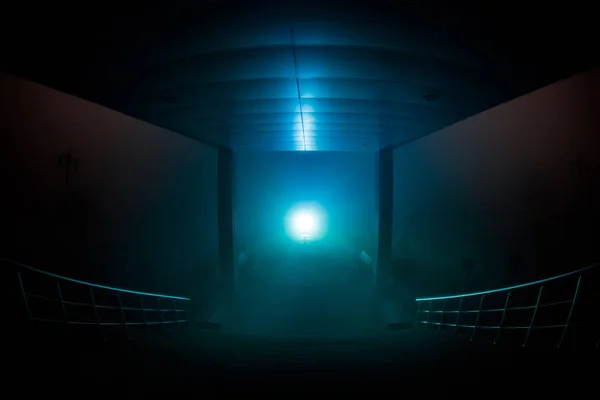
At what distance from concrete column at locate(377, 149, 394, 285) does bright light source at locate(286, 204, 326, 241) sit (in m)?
8.82

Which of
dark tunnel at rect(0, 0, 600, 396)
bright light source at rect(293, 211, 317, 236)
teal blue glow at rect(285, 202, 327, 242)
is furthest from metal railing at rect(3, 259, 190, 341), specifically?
bright light source at rect(293, 211, 317, 236)

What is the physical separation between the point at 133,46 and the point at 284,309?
8023 millimetres

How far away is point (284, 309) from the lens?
970cm

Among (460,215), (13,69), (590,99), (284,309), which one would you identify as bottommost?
(284,309)

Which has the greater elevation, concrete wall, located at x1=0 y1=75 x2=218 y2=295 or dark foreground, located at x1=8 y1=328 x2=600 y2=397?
concrete wall, located at x1=0 y1=75 x2=218 y2=295

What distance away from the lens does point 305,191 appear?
60.0 ft

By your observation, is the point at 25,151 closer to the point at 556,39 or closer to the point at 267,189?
the point at 556,39

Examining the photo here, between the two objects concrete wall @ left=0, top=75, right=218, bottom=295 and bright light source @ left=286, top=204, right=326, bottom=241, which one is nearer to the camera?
concrete wall @ left=0, top=75, right=218, bottom=295

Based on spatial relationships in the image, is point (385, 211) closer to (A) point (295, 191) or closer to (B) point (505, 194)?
(B) point (505, 194)

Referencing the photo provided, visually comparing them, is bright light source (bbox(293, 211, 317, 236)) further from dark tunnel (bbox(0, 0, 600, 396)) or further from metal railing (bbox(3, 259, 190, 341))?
metal railing (bbox(3, 259, 190, 341))

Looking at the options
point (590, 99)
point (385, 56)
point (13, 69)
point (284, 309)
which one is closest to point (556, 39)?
point (385, 56)

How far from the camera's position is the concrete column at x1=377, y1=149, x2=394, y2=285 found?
31.7 feet

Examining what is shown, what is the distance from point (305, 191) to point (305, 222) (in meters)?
1.83

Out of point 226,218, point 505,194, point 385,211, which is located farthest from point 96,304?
point 505,194
